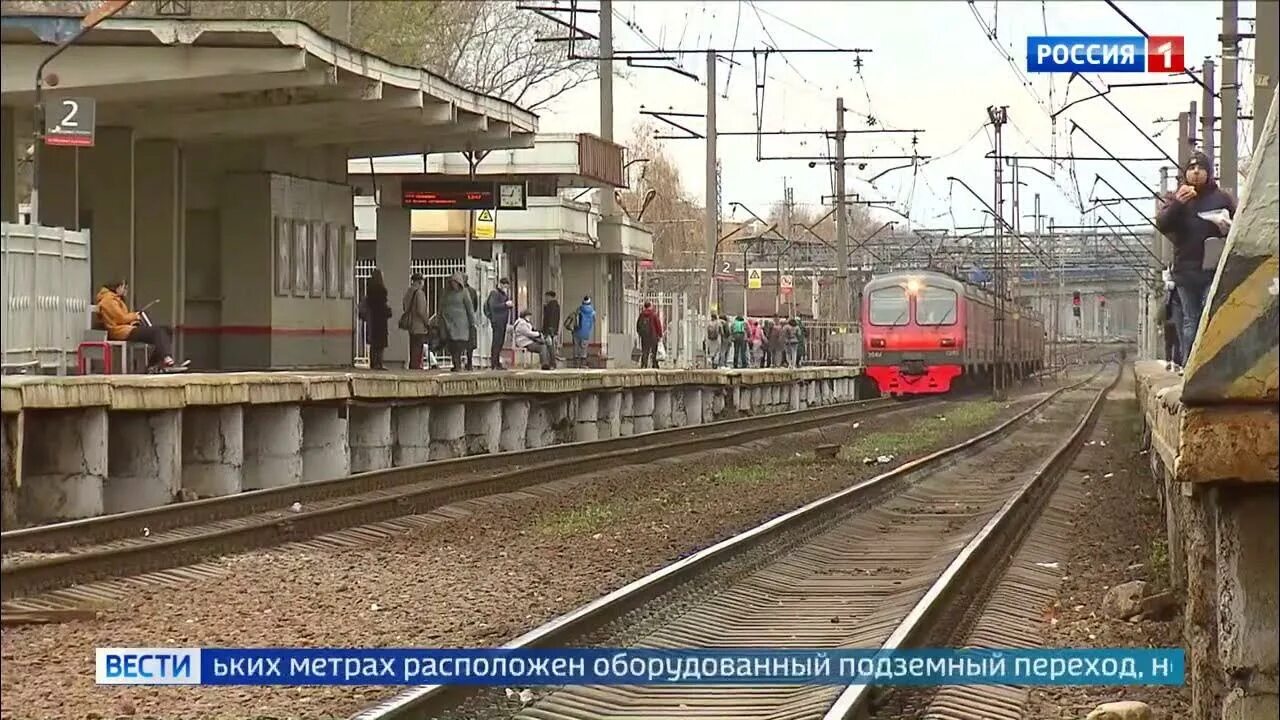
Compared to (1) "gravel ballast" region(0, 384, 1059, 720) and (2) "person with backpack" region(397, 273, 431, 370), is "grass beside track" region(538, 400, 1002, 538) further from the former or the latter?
(2) "person with backpack" region(397, 273, 431, 370)

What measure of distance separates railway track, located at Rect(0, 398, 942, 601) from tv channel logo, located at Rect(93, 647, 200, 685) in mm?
571

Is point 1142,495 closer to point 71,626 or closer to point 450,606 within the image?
point 450,606

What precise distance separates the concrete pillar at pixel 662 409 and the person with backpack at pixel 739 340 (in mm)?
12226

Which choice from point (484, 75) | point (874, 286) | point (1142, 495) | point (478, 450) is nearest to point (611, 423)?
point (478, 450)

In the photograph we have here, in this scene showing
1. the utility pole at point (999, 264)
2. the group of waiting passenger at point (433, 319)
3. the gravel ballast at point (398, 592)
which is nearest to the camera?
the gravel ballast at point (398, 592)

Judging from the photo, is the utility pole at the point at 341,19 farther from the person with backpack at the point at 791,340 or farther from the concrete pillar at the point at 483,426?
the person with backpack at the point at 791,340

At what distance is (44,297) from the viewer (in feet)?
54.4

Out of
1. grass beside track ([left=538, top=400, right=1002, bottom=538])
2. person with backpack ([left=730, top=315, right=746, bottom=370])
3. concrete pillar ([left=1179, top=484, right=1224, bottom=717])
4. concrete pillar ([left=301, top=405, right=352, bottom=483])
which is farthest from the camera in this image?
person with backpack ([left=730, top=315, right=746, bottom=370])

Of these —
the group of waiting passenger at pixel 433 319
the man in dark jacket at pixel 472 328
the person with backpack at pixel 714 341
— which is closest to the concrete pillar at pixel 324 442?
the group of waiting passenger at pixel 433 319

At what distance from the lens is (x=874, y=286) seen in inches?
1780

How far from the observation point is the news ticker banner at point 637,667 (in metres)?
7.60

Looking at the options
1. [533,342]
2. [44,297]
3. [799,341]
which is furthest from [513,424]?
[799,341]

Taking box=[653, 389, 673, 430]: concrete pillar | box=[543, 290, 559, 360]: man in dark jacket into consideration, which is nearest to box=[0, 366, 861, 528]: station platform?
box=[653, 389, 673, 430]: concrete pillar

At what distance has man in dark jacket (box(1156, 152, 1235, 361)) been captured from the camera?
44.3ft
